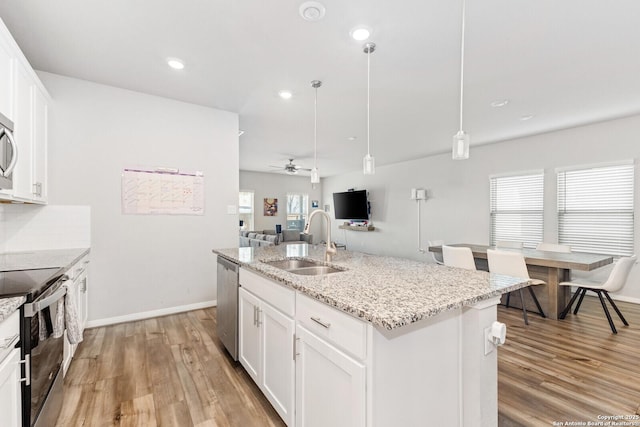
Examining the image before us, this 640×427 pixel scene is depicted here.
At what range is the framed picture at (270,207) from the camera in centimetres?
905

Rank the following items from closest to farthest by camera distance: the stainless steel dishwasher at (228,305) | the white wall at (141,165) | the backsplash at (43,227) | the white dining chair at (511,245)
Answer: the stainless steel dishwasher at (228,305), the backsplash at (43,227), the white wall at (141,165), the white dining chair at (511,245)

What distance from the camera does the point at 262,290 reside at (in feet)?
6.27

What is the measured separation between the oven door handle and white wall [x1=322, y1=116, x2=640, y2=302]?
598 centimetres

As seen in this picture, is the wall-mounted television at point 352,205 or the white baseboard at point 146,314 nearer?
the white baseboard at point 146,314

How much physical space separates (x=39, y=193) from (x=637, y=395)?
183 inches

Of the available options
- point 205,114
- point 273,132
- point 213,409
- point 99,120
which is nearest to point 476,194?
point 273,132

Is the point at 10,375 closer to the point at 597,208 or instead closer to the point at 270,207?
the point at 597,208

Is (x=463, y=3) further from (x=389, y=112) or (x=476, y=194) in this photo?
(x=476, y=194)

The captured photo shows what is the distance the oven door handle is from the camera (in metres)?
1.24

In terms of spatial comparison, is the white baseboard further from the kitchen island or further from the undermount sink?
the kitchen island

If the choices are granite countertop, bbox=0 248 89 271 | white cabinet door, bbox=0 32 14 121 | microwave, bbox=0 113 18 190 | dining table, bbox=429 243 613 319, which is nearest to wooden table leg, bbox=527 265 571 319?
dining table, bbox=429 243 613 319

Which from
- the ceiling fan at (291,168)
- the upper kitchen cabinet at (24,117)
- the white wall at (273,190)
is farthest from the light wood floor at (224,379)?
the white wall at (273,190)

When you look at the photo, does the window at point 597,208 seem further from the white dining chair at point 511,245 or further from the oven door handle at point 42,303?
the oven door handle at point 42,303

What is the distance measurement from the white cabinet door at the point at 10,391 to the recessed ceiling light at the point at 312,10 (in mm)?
2303
